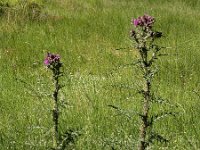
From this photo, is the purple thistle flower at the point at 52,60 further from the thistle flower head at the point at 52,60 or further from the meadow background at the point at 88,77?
the meadow background at the point at 88,77

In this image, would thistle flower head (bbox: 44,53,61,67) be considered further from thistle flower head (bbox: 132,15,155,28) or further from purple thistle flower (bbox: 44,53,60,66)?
thistle flower head (bbox: 132,15,155,28)

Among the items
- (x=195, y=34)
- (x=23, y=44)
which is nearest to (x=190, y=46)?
(x=195, y=34)

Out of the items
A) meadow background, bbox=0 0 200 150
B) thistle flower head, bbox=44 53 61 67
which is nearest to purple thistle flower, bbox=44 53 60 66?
thistle flower head, bbox=44 53 61 67

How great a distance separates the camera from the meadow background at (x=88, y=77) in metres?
4.66

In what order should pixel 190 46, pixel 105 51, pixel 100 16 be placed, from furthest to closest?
pixel 100 16 → pixel 190 46 → pixel 105 51

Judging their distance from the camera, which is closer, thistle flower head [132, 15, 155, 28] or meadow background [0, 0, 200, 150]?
thistle flower head [132, 15, 155, 28]

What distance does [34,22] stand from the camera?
36.7 feet

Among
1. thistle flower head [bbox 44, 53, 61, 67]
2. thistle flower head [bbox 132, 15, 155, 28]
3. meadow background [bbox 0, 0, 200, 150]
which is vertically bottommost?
meadow background [bbox 0, 0, 200, 150]

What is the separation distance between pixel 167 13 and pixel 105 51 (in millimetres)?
5038

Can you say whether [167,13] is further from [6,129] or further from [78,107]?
[6,129]

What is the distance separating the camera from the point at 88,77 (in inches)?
294

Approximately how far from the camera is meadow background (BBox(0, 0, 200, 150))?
4.66 m

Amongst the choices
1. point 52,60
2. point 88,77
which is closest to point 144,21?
point 52,60

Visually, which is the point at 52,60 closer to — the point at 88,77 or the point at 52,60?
the point at 52,60
